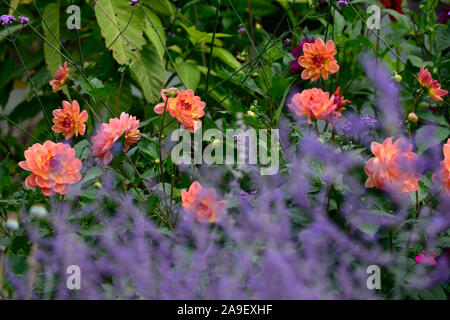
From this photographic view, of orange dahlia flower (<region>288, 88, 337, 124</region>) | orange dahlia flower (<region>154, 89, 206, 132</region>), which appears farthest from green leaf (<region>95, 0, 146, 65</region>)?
orange dahlia flower (<region>288, 88, 337, 124</region>)

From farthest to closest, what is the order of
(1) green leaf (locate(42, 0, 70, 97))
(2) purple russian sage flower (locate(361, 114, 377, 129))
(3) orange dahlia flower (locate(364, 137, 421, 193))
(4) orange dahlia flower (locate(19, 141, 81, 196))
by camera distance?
(1) green leaf (locate(42, 0, 70, 97)) < (2) purple russian sage flower (locate(361, 114, 377, 129)) < (4) orange dahlia flower (locate(19, 141, 81, 196)) < (3) orange dahlia flower (locate(364, 137, 421, 193))

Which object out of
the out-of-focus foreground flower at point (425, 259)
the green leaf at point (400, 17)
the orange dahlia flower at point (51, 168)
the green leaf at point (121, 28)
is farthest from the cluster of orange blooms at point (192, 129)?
the green leaf at point (400, 17)

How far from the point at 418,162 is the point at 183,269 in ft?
1.26

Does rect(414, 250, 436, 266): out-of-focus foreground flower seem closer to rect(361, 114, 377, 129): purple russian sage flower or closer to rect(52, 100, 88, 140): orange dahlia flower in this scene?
rect(361, 114, 377, 129): purple russian sage flower

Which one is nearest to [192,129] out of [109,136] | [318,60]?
[109,136]

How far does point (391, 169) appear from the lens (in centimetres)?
82

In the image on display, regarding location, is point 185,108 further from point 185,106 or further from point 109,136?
point 109,136

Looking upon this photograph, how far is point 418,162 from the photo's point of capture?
85 centimetres

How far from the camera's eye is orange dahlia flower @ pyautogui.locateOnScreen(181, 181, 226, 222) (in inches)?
34.0

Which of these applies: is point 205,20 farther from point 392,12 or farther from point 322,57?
point 322,57

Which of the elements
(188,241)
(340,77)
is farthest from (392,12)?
(188,241)

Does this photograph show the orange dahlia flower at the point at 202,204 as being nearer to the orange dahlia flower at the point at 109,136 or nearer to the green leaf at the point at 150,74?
the orange dahlia flower at the point at 109,136

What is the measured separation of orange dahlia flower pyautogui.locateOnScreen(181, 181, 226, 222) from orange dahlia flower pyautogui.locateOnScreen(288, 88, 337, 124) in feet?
0.69

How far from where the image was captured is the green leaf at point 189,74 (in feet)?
5.53
